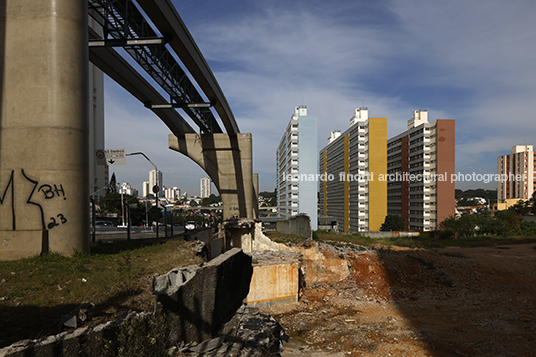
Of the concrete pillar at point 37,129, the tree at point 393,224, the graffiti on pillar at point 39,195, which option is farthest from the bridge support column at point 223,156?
the tree at point 393,224

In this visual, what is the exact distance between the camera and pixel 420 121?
7100 centimetres

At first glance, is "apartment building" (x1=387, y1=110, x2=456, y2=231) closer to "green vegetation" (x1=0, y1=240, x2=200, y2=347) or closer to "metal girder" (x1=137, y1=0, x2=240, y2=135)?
"metal girder" (x1=137, y1=0, x2=240, y2=135)

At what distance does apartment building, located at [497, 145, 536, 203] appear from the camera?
351ft

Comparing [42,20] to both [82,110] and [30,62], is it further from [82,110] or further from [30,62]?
[82,110]

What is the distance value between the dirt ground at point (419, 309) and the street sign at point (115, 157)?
34.6 ft

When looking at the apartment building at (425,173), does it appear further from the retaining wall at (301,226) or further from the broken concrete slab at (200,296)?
the broken concrete slab at (200,296)

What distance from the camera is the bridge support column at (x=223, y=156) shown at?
29.8 metres

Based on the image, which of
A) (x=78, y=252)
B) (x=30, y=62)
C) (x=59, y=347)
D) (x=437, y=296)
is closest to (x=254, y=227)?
(x=437, y=296)

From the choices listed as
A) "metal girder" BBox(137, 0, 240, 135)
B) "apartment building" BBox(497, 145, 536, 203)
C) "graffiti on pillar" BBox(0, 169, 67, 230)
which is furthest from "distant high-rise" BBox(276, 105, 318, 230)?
"apartment building" BBox(497, 145, 536, 203)

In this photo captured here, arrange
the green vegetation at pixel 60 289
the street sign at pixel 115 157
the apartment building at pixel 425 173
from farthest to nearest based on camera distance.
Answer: the apartment building at pixel 425 173 → the street sign at pixel 115 157 → the green vegetation at pixel 60 289

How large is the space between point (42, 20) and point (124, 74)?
464 inches

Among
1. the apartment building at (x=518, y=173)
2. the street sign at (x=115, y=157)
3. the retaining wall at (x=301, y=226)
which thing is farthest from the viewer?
the apartment building at (x=518, y=173)

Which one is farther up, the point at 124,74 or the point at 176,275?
the point at 124,74

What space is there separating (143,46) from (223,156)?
15.1 metres
